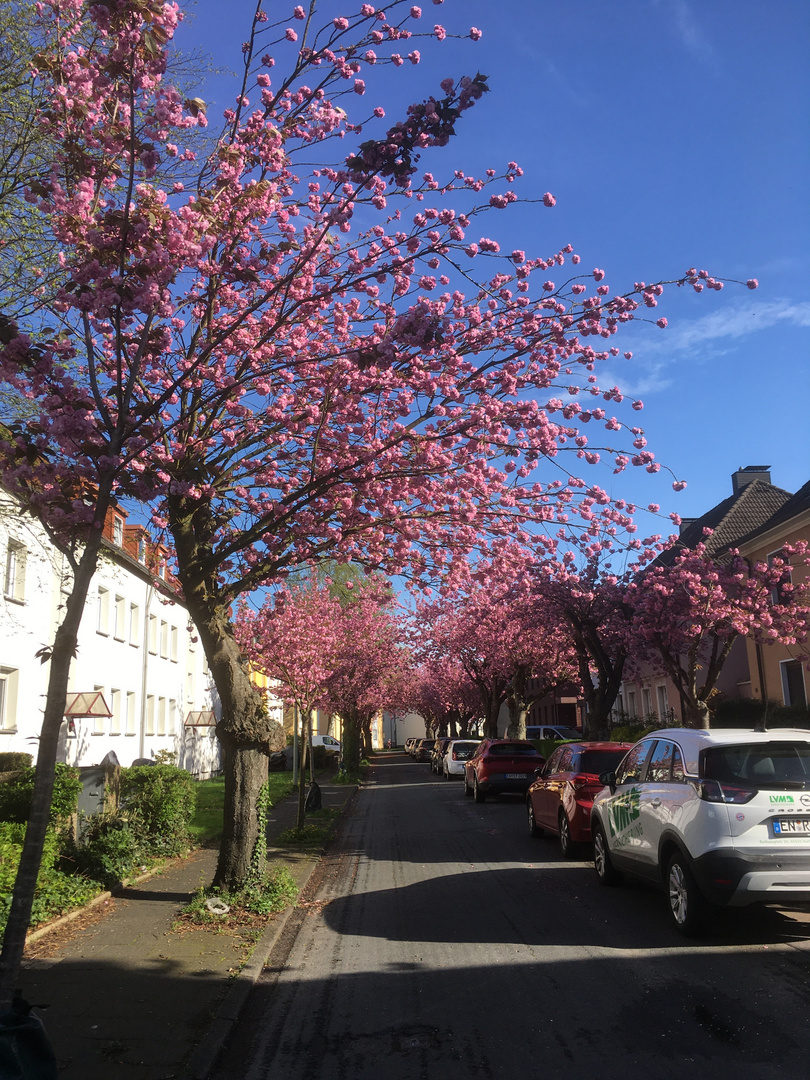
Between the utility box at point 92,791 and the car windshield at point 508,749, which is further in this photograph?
the car windshield at point 508,749

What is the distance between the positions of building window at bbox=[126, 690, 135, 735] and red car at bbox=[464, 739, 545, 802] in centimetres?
1224

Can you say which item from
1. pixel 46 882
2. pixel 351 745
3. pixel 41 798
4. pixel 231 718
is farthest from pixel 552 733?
pixel 41 798

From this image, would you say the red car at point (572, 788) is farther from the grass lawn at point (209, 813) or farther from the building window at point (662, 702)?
the building window at point (662, 702)

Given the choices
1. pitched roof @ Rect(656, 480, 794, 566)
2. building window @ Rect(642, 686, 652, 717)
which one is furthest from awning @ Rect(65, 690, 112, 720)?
building window @ Rect(642, 686, 652, 717)

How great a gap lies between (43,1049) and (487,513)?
7.85 m

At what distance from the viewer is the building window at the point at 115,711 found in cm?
2739

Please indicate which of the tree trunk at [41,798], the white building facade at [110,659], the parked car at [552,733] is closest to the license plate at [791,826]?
the tree trunk at [41,798]

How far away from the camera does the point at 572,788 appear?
1224 cm

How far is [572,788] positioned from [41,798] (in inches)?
353

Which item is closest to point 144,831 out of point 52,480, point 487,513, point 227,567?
point 227,567

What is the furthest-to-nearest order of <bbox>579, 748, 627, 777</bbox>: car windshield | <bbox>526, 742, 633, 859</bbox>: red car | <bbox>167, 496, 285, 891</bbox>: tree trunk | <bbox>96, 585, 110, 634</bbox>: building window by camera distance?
<bbox>96, 585, 110, 634</bbox>: building window
<bbox>579, 748, 627, 777</bbox>: car windshield
<bbox>526, 742, 633, 859</bbox>: red car
<bbox>167, 496, 285, 891</bbox>: tree trunk

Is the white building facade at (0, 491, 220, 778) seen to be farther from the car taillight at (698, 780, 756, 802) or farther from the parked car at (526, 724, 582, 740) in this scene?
the parked car at (526, 724, 582, 740)

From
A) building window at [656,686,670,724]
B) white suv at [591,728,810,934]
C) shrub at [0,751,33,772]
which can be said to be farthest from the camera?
building window at [656,686,670,724]

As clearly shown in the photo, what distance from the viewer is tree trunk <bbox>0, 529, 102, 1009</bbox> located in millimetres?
4266
